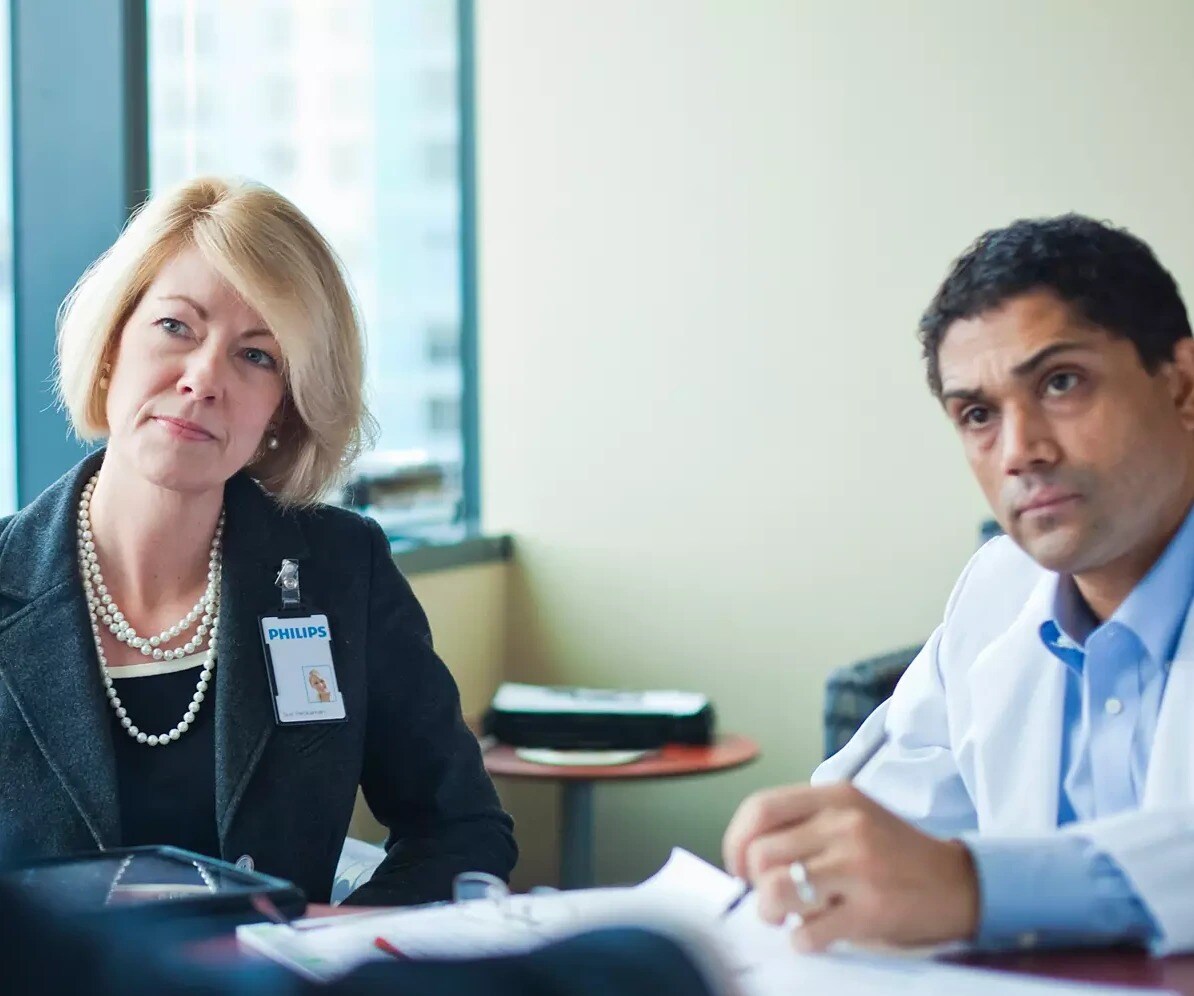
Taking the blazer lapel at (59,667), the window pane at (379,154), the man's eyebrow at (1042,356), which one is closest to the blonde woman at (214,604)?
the blazer lapel at (59,667)

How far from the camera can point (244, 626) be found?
190cm

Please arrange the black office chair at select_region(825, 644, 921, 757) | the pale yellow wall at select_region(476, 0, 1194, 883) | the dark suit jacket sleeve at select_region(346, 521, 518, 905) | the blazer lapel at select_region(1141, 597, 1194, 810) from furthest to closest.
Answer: the pale yellow wall at select_region(476, 0, 1194, 883) < the black office chair at select_region(825, 644, 921, 757) < the dark suit jacket sleeve at select_region(346, 521, 518, 905) < the blazer lapel at select_region(1141, 597, 1194, 810)

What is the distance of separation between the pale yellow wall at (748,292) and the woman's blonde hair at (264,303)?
203 cm

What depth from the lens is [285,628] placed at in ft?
6.30

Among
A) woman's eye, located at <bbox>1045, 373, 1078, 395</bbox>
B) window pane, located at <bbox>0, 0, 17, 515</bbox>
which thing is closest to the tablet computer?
woman's eye, located at <bbox>1045, 373, 1078, 395</bbox>

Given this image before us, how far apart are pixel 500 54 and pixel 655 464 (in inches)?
51.8

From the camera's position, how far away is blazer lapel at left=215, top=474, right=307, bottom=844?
5.91 ft

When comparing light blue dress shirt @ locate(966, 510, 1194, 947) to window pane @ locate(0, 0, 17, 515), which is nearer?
light blue dress shirt @ locate(966, 510, 1194, 947)

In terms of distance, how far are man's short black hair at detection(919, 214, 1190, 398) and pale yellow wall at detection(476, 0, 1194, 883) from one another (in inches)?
89.6

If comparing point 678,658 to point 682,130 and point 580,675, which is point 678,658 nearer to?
point 580,675

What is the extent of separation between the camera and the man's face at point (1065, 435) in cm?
139

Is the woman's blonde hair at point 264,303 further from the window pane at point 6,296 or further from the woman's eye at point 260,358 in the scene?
the window pane at point 6,296

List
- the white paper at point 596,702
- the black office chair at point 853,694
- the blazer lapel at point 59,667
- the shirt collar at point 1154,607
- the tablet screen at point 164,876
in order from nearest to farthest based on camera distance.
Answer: the tablet screen at point 164,876 < the shirt collar at point 1154,607 < the blazer lapel at point 59,667 < the black office chair at point 853,694 < the white paper at point 596,702

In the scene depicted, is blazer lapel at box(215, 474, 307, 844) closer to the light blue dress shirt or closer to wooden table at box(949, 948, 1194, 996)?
the light blue dress shirt
